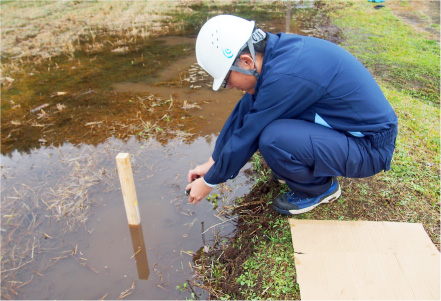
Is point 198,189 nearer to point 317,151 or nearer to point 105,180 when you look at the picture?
point 317,151

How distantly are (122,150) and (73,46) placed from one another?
468cm

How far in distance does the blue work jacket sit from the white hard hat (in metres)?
0.18

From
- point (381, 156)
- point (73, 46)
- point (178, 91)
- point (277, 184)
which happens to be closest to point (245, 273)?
point (277, 184)

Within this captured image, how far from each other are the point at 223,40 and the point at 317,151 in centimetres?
90

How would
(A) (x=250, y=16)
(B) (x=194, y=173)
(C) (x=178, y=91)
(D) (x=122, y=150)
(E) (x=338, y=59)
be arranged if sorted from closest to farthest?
(E) (x=338, y=59), (B) (x=194, y=173), (D) (x=122, y=150), (C) (x=178, y=91), (A) (x=250, y=16)

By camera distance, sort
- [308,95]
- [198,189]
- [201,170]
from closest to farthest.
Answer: [308,95] < [198,189] < [201,170]

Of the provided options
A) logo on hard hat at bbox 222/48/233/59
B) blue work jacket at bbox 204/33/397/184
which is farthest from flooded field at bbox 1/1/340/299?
logo on hard hat at bbox 222/48/233/59

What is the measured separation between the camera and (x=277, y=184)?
286 cm

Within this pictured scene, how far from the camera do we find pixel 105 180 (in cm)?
319

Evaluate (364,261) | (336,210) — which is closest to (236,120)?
(336,210)

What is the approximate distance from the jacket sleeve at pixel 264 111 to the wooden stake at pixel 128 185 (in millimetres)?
583

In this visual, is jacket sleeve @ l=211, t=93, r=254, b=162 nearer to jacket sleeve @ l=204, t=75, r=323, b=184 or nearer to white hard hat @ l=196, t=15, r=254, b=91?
jacket sleeve @ l=204, t=75, r=323, b=184

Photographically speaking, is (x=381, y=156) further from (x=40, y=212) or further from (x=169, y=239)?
(x=40, y=212)

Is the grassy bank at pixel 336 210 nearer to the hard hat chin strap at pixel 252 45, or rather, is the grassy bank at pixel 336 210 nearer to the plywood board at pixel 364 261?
the plywood board at pixel 364 261
